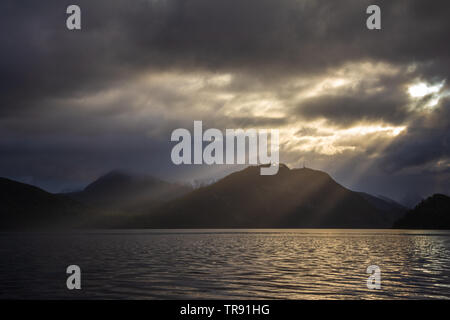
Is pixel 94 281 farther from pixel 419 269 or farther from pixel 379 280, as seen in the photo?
pixel 419 269

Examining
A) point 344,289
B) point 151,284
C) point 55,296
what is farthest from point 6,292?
point 344,289

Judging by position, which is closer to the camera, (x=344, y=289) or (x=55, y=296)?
(x=55, y=296)

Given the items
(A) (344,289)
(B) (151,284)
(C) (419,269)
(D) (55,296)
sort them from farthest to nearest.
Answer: (C) (419,269) → (B) (151,284) → (A) (344,289) → (D) (55,296)

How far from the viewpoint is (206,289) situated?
141 feet

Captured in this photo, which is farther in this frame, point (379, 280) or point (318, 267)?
point (318, 267)

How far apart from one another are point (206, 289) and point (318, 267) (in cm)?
2565
